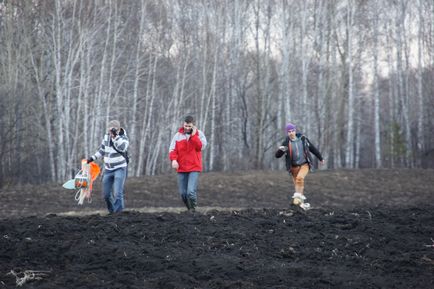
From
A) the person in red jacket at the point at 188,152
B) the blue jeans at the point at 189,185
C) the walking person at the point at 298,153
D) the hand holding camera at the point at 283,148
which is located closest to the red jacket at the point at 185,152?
the person in red jacket at the point at 188,152

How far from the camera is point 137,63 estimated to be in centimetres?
3166

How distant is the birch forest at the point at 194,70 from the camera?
96.9ft

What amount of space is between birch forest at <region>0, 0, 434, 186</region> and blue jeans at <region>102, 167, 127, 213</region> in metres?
13.3

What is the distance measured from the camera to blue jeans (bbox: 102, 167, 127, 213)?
42.7ft

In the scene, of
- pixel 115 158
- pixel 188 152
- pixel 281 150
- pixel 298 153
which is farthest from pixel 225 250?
pixel 298 153

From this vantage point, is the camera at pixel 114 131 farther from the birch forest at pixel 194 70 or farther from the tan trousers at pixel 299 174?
the birch forest at pixel 194 70

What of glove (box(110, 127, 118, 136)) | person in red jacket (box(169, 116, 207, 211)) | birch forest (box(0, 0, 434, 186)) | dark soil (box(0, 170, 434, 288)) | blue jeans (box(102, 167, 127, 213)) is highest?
birch forest (box(0, 0, 434, 186))

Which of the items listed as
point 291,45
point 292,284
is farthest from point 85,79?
point 292,284

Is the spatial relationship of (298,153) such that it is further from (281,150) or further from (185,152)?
(185,152)

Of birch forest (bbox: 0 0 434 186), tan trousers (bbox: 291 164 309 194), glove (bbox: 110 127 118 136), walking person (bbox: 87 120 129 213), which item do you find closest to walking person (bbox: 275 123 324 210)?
tan trousers (bbox: 291 164 309 194)

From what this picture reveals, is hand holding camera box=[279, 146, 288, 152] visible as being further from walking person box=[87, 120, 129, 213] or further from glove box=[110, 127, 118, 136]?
glove box=[110, 127, 118, 136]

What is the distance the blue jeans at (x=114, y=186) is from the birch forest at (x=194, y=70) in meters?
13.3

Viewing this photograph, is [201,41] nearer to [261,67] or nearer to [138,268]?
[261,67]

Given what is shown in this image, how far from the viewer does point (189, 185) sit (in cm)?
1329
